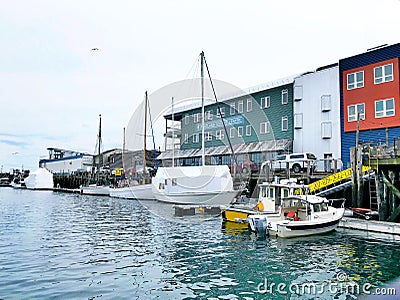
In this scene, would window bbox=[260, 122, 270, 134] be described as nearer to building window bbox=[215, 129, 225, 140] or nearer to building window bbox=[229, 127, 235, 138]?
building window bbox=[229, 127, 235, 138]

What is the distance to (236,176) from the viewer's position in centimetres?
4281

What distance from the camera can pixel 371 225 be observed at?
725 inches

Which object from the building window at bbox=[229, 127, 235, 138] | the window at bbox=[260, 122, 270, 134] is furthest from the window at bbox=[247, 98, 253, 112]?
the building window at bbox=[229, 127, 235, 138]

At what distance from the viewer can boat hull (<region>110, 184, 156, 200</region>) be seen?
1853 inches

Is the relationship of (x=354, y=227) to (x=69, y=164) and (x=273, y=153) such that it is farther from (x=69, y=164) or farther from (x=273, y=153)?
(x=69, y=164)

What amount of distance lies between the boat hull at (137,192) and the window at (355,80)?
25.7 meters

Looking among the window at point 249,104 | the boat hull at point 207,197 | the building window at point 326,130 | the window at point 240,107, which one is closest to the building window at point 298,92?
the building window at point 326,130

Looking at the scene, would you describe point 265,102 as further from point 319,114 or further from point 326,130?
point 326,130

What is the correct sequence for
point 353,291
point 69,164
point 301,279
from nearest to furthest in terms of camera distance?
point 353,291 < point 301,279 < point 69,164

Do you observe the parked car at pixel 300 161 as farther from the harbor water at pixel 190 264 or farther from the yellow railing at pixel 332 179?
the harbor water at pixel 190 264

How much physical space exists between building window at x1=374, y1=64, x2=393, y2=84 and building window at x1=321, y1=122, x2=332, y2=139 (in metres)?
6.17

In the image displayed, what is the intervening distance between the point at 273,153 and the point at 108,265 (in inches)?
1254

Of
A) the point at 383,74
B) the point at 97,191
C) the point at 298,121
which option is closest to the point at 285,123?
the point at 298,121

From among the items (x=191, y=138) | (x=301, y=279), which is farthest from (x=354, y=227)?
(x=191, y=138)
